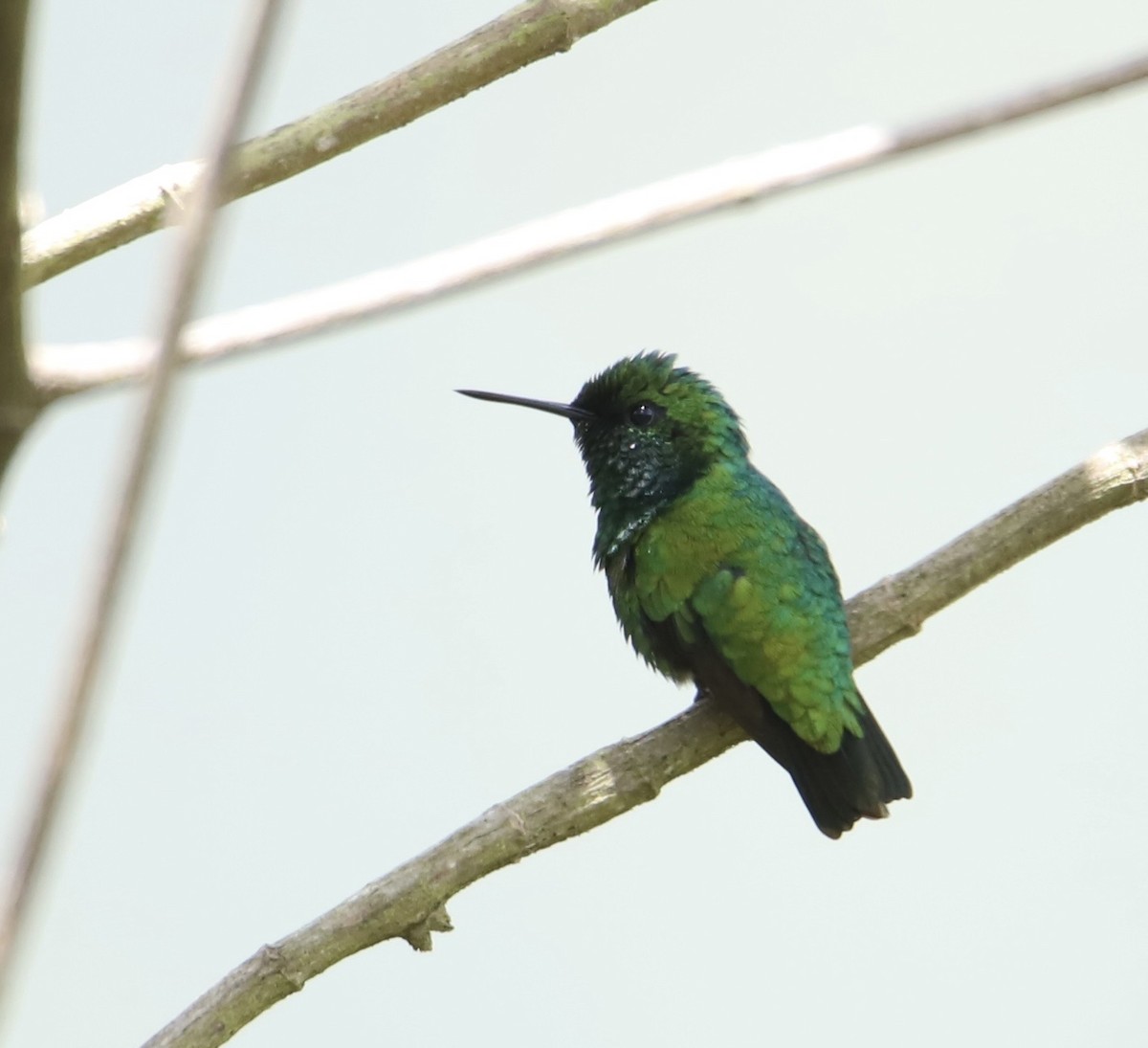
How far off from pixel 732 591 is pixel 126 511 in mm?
3009

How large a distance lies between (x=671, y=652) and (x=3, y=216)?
274cm

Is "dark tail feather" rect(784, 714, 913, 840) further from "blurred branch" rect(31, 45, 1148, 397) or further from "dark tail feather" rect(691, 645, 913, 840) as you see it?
"blurred branch" rect(31, 45, 1148, 397)

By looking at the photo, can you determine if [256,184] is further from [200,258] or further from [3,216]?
[200,258]

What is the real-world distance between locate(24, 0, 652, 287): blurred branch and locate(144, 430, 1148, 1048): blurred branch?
4.02 feet

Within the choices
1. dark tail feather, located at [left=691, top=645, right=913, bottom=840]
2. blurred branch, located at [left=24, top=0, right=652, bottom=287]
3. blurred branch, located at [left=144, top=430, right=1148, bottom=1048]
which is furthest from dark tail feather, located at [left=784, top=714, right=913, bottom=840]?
blurred branch, located at [left=24, top=0, right=652, bottom=287]

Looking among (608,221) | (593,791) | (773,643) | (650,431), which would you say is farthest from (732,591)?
(608,221)

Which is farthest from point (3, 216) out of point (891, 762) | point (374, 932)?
point (891, 762)

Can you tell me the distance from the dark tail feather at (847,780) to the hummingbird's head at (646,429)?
2.63ft

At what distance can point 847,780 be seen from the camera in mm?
3568

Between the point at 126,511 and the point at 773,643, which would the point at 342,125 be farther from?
the point at 126,511

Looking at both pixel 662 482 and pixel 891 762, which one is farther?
pixel 662 482

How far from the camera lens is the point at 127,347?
Answer: 1.40 metres

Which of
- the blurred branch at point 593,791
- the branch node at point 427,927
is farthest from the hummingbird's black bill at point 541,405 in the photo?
the branch node at point 427,927

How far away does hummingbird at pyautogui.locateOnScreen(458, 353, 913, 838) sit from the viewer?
11.8 ft
